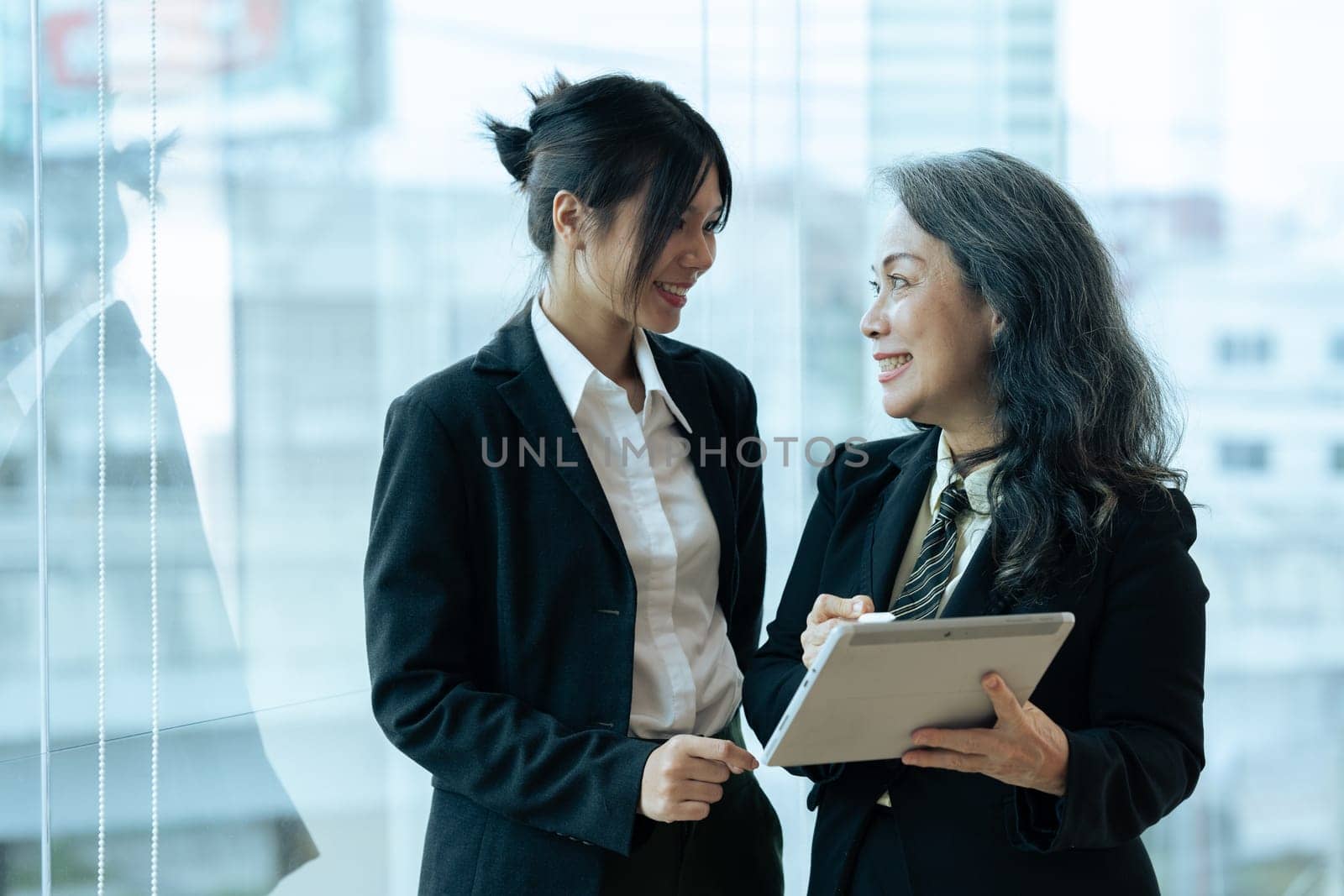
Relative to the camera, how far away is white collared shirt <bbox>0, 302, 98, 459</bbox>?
160cm

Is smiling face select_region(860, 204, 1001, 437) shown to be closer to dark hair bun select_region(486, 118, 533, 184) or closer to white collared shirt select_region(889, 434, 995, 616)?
white collared shirt select_region(889, 434, 995, 616)

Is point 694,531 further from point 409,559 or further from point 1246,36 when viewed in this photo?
point 1246,36

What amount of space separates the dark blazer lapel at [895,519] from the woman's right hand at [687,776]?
28 cm

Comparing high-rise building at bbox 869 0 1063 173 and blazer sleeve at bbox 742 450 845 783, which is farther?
high-rise building at bbox 869 0 1063 173

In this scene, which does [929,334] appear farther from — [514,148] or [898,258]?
[514,148]

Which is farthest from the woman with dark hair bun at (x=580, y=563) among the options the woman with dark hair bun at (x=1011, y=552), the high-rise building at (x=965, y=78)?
the high-rise building at (x=965, y=78)

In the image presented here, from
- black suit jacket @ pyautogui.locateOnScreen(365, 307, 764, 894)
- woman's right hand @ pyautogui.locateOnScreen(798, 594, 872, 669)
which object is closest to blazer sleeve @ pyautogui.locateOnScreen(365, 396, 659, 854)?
black suit jacket @ pyautogui.locateOnScreen(365, 307, 764, 894)

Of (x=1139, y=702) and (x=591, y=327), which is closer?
(x=1139, y=702)

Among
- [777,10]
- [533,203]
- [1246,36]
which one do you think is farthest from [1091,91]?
[533,203]

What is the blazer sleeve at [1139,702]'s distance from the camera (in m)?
1.31

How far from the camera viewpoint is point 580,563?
1486mm

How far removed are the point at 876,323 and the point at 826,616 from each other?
0.40 metres

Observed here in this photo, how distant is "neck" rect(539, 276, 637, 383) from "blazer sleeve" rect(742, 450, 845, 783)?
0.32 metres

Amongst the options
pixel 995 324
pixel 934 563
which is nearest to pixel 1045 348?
pixel 995 324
